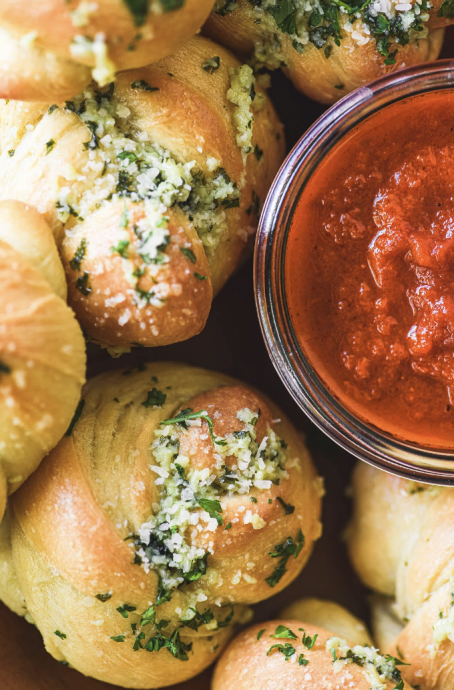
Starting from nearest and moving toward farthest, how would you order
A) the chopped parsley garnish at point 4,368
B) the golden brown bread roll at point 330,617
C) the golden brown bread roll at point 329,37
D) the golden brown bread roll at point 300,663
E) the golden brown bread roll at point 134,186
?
the chopped parsley garnish at point 4,368
the golden brown bread roll at point 134,186
the golden brown bread roll at point 329,37
the golden brown bread roll at point 300,663
the golden brown bread roll at point 330,617

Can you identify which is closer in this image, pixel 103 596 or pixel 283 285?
pixel 103 596

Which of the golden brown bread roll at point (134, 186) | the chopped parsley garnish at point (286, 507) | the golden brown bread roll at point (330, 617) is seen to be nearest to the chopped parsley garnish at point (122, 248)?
the golden brown bread roll at point (134, 186)

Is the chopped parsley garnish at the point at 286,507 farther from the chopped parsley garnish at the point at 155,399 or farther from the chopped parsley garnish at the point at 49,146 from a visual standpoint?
the chopped parsley garnish at the point at 49,146

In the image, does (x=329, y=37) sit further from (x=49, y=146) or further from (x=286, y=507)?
(x=286, y=507)

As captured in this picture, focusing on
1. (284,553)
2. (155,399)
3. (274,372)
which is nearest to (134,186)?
(155,399)

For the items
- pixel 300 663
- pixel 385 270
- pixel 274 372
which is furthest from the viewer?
pixel 274 372

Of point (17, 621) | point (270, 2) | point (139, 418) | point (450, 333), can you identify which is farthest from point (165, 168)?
point (17, 621)

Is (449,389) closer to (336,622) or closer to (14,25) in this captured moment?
(336,622)

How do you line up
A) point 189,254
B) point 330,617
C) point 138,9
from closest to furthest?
Answer: 1. point 138,9
2. point 189,254
3. point 330,617
